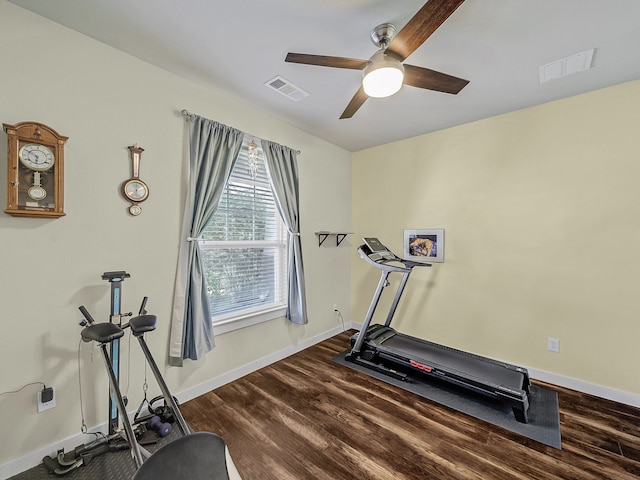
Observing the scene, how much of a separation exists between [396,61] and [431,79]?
1.12ft

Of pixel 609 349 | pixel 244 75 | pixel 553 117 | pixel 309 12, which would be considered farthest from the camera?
pixel 553 117

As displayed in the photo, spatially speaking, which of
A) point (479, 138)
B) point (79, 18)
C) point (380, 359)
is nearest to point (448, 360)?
point (380, 359)

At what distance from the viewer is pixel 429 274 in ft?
11.5

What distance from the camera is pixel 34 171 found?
165 centimetres

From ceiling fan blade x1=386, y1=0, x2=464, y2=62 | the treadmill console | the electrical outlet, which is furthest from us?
the treadmill console

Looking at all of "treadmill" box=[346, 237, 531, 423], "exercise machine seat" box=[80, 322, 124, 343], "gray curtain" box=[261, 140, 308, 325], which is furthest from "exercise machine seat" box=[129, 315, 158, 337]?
"treadmill" box=[346, 237, 531, 423]

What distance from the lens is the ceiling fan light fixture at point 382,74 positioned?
5.45 feet

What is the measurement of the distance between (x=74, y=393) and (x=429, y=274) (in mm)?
3501

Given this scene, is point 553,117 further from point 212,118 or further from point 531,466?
point 212,118

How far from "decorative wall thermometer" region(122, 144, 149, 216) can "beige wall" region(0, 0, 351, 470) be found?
0.05 metres

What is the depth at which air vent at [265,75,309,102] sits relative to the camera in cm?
237

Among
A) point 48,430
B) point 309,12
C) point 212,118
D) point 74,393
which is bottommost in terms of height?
point 48,430

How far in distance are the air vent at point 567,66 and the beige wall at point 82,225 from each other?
2.75 meters

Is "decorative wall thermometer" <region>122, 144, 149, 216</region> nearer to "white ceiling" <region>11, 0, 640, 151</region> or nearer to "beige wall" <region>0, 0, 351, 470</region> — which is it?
"beige wall" <region>0, 0, 351, 470</region>
